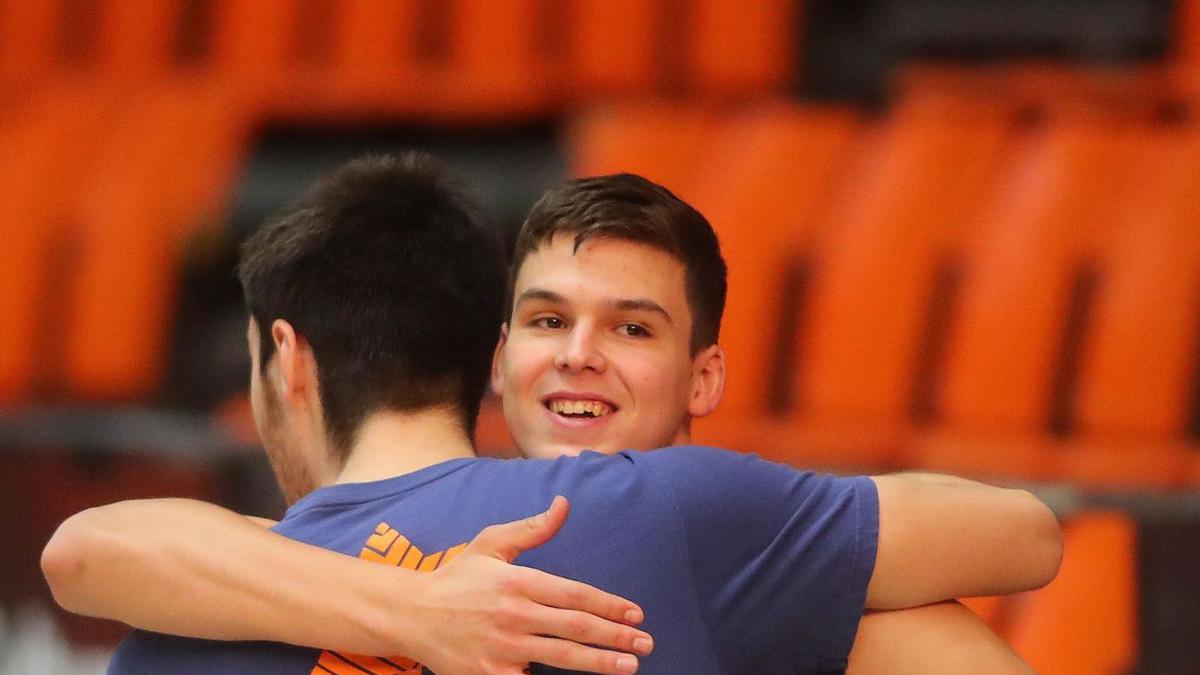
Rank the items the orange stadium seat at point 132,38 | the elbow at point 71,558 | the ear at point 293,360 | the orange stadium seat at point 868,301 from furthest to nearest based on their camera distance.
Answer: the orange stadium seat at point 132,38, the orange stadium seat at point 868,301, the ear at point 293,360, the elbow at point 71,558

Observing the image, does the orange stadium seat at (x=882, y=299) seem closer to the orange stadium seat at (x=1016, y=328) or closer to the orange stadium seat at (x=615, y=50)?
the orange stadium seat at (x=1016, y=328)

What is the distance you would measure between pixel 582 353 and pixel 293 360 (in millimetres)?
311

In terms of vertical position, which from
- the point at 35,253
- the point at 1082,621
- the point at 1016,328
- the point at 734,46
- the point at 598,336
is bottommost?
the point at 1082,621

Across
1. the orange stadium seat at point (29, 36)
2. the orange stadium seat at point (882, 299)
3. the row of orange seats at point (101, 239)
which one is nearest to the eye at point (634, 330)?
the orange stadium seat at point (882, 299)

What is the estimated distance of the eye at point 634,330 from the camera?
6.49 feet

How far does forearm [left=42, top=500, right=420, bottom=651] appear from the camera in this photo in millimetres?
1609

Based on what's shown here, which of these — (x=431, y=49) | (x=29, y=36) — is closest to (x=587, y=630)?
(x=431, y=49)

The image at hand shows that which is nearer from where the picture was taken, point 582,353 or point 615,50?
point 582,353

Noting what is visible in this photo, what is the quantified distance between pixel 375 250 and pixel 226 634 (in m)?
0.43

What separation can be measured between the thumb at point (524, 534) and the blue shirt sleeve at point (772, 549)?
0.13 meters

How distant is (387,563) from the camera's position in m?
1.66

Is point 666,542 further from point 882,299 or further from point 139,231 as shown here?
point 139,231

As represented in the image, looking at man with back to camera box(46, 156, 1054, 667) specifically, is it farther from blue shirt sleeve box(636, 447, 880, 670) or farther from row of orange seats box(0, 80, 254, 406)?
row of orange seats box(0, 80, 254, 406)

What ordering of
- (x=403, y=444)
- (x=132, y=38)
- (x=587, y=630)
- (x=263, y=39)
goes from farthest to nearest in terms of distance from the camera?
1. (x=132, y=38)
2. (x=263, y=39)
3. (x=403, y=444)
4. (x=587, y=630)
